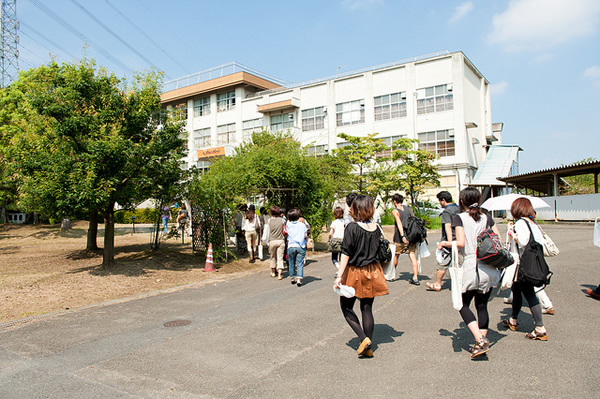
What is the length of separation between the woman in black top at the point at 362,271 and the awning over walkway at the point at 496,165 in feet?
109

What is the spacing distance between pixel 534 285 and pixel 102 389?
5088 mm

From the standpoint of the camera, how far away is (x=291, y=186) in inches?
613

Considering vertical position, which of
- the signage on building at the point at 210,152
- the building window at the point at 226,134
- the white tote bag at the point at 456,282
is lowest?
the white tote bag at the point at 456,282

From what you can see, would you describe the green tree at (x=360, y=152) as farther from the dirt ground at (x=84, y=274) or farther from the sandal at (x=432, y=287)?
the sandal at (x=432, y=287)

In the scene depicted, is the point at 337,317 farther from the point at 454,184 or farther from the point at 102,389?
the point at 454,184

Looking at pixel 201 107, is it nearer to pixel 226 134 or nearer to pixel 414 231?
pixel 226 134

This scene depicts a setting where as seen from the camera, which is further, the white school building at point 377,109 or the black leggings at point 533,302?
the white school building at point 377,109

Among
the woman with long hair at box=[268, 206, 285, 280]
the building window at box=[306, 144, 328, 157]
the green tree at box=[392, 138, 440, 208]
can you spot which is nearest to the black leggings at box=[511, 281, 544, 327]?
the woman with long hair at box=[268, 206, 285, 280]

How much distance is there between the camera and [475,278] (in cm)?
463

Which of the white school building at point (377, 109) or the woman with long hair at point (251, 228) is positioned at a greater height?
the white school building at point (377, 109)

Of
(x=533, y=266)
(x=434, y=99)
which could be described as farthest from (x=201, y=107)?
(x=533, y=266)

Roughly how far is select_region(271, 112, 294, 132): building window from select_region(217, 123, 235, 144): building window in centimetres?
534

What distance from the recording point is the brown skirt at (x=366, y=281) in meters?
4.72

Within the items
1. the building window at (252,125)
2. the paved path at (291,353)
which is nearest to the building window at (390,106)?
the building window at (252,125)
